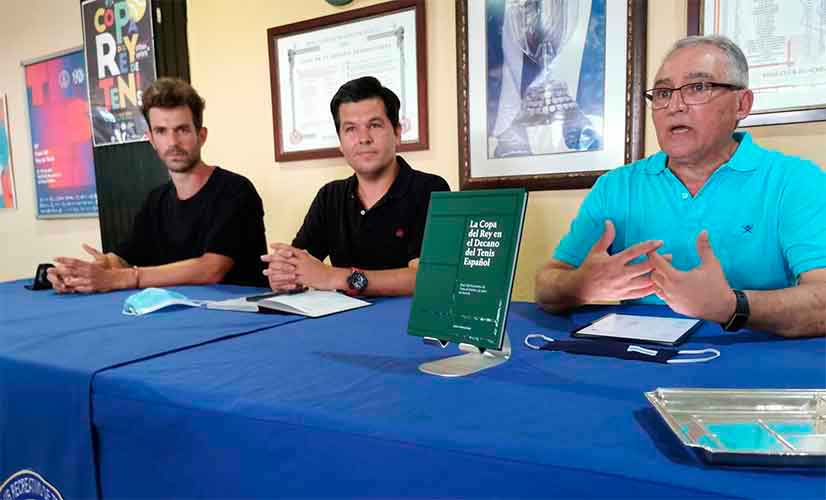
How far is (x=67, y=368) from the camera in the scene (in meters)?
0.91

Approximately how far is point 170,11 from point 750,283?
3.03 metres

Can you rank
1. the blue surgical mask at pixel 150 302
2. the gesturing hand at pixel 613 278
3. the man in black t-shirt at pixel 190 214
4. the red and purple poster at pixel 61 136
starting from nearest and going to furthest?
the gesturing hand at pixel 613 278
the blue surgical mask at pixel 150 302
the man in black t-shirt at pixel 190 214
the red and purple poster at pixel 61 136

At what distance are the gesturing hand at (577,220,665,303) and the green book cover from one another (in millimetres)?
424

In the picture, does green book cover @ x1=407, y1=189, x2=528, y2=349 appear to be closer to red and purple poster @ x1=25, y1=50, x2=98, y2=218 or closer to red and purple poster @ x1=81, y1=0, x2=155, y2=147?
red and purple poster @ x1=81, y1=0, x2=155, y2=147

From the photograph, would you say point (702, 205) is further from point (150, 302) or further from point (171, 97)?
point (171, 97)

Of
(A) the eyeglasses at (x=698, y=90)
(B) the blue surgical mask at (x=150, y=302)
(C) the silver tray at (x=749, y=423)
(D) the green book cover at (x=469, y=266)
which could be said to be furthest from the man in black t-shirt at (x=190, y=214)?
(C) the silver tray at (x=749, y=423)

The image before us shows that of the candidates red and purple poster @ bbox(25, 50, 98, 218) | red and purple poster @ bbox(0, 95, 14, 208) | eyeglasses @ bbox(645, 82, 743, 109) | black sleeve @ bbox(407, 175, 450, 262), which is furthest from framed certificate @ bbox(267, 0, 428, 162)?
red and purple poster @ bbox(0, 95, 14, 208)

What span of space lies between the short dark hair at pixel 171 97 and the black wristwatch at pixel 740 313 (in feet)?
6.49

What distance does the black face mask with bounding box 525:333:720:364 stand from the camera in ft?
2.81

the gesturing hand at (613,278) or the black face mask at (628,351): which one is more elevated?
the gesturing hand at (613,278)

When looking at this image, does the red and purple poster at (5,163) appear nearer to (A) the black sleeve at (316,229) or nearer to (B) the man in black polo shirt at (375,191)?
(A) the black sleeve at (316,229)

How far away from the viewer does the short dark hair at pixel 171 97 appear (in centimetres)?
218

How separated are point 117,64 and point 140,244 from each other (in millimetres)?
1549

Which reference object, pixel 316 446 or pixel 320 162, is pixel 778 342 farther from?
pixel 320 162
